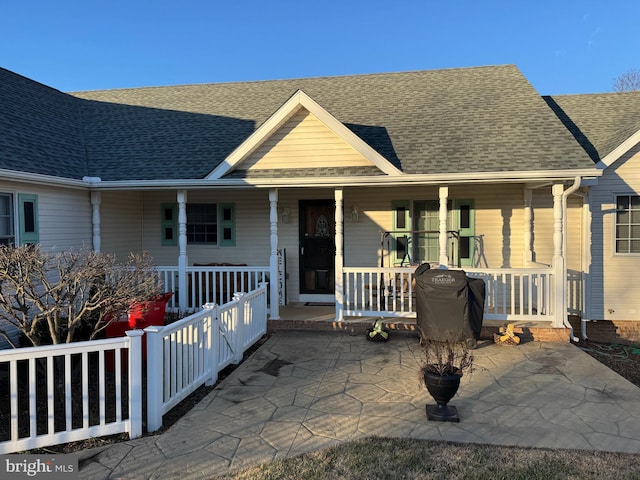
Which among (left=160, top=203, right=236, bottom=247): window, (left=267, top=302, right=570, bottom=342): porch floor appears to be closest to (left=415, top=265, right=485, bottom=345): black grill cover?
(left=267, top=302, right=570, bottom=342): porch floor

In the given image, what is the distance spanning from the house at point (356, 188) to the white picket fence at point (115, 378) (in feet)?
8.18

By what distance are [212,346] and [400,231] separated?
17.4 ft

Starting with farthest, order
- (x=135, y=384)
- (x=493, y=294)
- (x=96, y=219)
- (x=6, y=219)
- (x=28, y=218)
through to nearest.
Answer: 1. (x=96, y=219)
2. (x=493, y=294)
3. (x=28, y=218)
4. (x=6, y=219)
5. (x=135, y=384)

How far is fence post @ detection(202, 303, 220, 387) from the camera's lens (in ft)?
16.7

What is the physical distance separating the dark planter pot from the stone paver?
0.30ft

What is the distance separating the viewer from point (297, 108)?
7.80m

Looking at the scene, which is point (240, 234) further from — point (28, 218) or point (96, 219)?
point (28, 218)

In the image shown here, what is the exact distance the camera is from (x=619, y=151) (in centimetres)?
770

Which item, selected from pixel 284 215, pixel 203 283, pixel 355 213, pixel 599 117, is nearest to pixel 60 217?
pixel 203 283

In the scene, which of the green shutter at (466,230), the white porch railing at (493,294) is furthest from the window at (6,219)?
the green shutter at (466,230)

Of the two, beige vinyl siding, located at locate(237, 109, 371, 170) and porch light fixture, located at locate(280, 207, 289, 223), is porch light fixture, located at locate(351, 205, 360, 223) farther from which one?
beige vinyl siding, located at locate(237, 109, 371, 170)

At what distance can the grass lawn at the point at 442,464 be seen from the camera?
10.4ft

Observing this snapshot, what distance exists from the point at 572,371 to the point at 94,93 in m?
14.1

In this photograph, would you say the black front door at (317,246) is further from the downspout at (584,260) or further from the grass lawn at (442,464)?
the grass lawn at (442,464)
